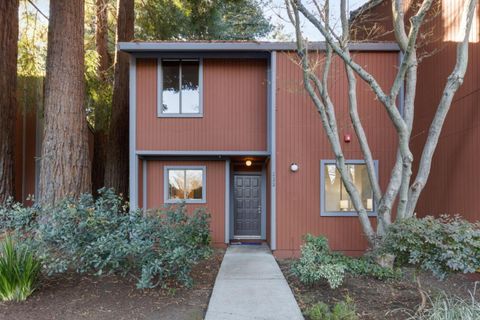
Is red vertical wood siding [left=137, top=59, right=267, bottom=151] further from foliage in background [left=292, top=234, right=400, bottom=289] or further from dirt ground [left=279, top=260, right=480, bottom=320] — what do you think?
dirt ground [left=279, top=260, right=480, bottom=320]

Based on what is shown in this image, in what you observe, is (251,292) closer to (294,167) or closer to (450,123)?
(294,167)

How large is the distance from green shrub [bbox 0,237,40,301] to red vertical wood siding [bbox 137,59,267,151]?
14.0ft

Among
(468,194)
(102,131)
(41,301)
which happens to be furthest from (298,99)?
(102,131)

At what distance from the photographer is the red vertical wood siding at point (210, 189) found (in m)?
9.50

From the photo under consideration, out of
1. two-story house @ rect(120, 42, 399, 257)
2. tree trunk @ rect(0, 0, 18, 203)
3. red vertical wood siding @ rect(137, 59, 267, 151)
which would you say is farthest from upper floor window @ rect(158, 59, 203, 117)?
tree trunk @ rect(0, 0, 18, 203)

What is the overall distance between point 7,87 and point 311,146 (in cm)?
856

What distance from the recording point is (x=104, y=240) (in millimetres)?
4992

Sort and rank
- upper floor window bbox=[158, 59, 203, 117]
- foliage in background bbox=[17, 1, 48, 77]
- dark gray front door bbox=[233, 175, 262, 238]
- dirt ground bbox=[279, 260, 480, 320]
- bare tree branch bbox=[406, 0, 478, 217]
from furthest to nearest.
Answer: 1. foliage in background bbox=[17, 1, 48, 77]
2. dark gray front door bbox=[233, 175, 262, 238]
3. upper floor window bbox=[158, 59, 203, 117]
4. bare tree branch bbox=[406, 0, 478, 217]
5. dirt ground bbox=[279, 260, 480, 320]

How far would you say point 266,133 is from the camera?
9.14 metres

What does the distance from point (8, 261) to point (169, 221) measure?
223cm

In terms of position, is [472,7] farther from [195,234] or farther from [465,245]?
[195,234]

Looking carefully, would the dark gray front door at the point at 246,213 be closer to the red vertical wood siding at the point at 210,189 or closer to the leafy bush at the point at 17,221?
the red vertical wood siding at the point at 210,189

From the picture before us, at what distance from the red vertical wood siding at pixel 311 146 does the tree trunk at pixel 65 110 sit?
4.41m

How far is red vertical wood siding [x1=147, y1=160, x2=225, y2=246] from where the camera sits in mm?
9500
